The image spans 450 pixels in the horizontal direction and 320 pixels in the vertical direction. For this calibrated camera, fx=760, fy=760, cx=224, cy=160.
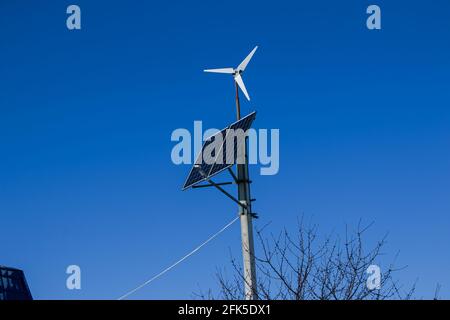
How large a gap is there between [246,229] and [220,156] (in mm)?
2401

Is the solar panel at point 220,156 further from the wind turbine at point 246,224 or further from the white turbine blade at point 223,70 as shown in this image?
the white turbine blade at point 223,70

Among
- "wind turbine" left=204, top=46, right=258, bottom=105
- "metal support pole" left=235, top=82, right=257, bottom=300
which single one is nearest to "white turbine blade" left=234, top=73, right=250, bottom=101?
"wind turbine" left=204, top=46, right=258, bottom=105

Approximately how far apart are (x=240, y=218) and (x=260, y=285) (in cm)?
344

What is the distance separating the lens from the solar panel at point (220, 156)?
21484mm

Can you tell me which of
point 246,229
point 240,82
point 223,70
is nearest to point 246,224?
point 246,229

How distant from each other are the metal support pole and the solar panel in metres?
0.33

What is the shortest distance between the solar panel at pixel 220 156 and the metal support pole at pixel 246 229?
332 millimetres
